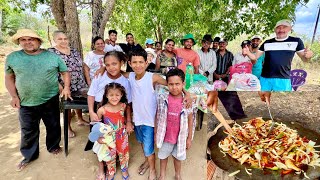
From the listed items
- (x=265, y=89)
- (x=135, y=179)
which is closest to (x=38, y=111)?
(x=135, y=179)

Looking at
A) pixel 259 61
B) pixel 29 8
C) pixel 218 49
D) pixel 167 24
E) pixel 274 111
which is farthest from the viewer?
pixel 167 24

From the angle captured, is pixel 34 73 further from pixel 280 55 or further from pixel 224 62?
pixel 224 62

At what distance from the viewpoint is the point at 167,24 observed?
830cm

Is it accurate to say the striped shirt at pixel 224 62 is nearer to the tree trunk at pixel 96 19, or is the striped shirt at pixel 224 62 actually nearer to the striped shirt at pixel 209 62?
the striped shirt at pixel 209 62

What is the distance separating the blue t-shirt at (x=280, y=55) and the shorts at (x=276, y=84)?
0.20ft

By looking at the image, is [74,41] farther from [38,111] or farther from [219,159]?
[219,159]

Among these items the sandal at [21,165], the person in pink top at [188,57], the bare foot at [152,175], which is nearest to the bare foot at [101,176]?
the bare foot at [152,175]

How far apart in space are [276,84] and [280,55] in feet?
1.46

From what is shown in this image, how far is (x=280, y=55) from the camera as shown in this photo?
343 centimetres

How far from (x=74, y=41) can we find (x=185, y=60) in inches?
84.6

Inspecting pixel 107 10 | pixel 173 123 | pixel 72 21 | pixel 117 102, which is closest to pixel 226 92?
pixel 173 123

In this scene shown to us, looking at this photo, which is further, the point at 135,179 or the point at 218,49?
the point at 218,49

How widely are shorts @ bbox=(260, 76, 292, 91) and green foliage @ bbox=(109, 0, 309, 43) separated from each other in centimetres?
177

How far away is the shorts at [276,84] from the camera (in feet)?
11.6
